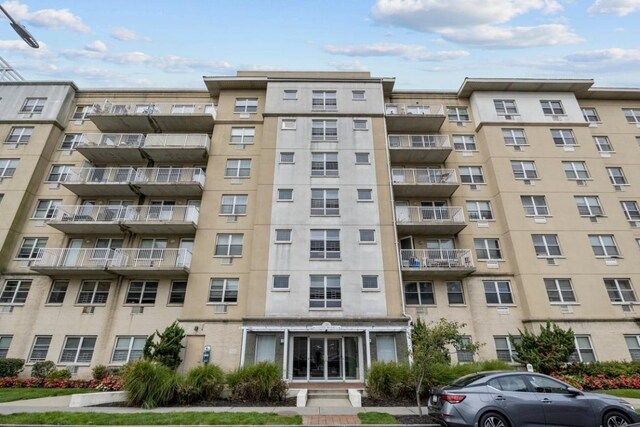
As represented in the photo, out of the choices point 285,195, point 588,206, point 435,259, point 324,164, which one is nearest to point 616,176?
point 588,206

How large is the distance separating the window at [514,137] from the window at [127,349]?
26618mm

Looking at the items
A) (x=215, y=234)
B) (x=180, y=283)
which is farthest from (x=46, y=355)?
(x=215, y=234)

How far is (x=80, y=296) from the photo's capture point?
19.1 m

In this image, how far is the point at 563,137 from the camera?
22656 mm

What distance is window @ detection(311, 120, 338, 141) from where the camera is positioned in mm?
22172

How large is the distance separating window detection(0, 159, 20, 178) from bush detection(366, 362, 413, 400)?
25758mm

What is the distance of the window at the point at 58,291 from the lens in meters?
19.0

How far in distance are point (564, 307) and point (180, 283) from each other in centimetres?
2231

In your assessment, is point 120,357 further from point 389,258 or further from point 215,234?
point 389,258

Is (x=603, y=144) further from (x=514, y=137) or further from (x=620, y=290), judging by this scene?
(x=620, y=290)

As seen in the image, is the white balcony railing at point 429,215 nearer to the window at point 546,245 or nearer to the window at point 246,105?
Answer: the window at point 546,245

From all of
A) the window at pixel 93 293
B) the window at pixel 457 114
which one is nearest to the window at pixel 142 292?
the window at pixel 93 293

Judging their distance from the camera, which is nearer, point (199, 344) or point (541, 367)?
point (541, 367)

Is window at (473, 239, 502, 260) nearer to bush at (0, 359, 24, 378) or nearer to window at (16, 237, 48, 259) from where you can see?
bush at (0, 359, 24, 378)
